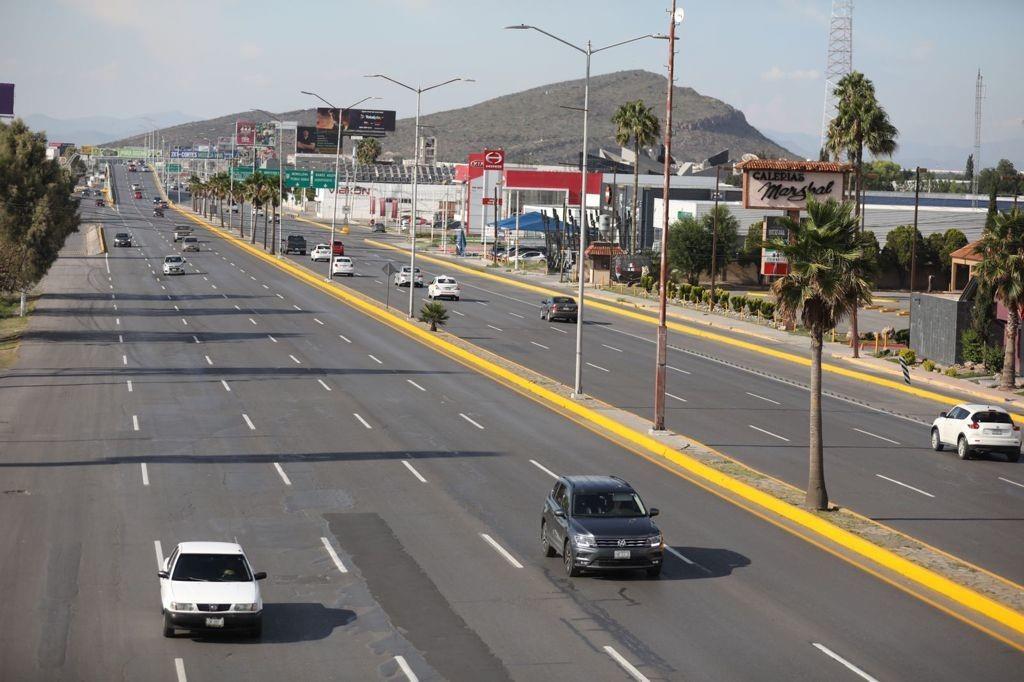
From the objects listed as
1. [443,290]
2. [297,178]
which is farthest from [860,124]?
[297,178]

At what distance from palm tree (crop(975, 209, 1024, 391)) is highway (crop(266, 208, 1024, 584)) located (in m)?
5.34

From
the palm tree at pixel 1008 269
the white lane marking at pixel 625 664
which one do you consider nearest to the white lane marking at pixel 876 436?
the palm tree at pixel 1008 269

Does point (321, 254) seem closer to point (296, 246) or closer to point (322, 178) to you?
point (296, 246)

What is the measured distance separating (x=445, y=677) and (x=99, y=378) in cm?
3274

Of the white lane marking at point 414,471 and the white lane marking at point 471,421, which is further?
the white lane marking at point 471,421

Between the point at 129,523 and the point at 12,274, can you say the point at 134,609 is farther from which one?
the point at 12,274

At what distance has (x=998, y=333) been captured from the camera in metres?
57.4

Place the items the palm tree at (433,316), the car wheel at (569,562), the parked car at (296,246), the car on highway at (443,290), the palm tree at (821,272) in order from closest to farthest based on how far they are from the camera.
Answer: the car wheel at (569,562) → the palm tree at (821,272) → the palm tree at (433,316) → the car on highway at (443,290) → the parked car at (296,246)

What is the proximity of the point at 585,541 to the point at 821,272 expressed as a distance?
9339 millimetres

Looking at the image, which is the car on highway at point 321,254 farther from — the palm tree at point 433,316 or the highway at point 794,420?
the palm tree at point 433,316

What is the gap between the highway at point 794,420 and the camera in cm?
2755

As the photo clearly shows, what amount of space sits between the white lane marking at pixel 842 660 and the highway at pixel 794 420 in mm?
6151

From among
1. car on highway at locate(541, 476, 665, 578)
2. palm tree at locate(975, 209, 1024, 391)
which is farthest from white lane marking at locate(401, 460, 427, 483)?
palm tree at locate(975, 209, 1024, 391)

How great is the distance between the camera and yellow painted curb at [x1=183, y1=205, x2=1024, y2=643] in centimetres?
Result: 2025
